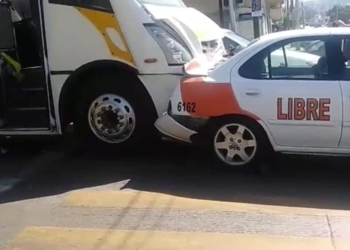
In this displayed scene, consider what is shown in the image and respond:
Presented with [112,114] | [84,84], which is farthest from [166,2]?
[112,114]

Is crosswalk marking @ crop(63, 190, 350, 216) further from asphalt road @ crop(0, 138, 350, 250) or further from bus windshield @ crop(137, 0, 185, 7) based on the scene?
bus windshield @ crop(137, 0, 185, 7)

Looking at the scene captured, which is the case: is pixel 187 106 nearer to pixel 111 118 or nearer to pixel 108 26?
pixel 111 118

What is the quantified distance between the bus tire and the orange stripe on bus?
83cm

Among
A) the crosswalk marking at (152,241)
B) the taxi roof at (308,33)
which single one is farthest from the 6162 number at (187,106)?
the crosswalk marking at (152,241)

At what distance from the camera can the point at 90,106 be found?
793 cm

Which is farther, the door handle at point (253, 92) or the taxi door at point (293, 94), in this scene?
the door handle at point (253, 92)

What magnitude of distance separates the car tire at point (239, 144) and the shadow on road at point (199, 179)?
14 cm

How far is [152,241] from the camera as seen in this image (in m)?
5.20

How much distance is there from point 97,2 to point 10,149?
94.9 inches

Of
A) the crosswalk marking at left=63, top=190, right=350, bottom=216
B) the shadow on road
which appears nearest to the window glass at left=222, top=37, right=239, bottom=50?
the shadow on road

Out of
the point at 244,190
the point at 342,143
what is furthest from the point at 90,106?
the point at 342,143

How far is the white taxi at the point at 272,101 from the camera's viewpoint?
6.64 meters

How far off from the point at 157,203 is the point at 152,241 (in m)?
0.95

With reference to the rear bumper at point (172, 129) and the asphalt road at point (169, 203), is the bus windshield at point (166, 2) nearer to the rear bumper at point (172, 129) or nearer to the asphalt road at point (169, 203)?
the rear bumper at point (172, 129)
